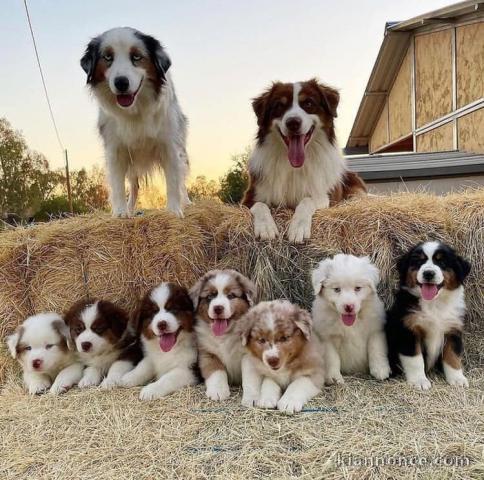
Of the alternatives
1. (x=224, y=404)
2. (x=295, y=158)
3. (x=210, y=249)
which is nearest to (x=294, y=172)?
(x=295, y=158)

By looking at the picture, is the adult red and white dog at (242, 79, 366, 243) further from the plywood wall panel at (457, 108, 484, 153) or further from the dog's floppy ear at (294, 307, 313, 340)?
the plywood wall panel at (457, 108, 484, 153)

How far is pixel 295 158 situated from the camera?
184 inches

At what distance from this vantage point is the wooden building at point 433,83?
438 inches

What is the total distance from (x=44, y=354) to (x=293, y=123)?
2840 millimetres

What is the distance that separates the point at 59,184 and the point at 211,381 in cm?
1392

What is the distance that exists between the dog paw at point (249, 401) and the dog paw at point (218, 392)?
0.57 feet

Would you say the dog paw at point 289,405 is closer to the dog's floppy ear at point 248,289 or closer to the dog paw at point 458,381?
the dog's floppy ear at point 248,289

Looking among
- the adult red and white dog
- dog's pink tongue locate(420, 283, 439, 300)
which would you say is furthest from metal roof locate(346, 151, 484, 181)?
dog's pink tongue locate(420, 283, 439, 300)

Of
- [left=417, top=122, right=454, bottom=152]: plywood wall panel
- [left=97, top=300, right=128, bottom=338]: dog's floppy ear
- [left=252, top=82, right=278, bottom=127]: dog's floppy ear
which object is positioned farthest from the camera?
[left=417, top=122, right=454, bottom=152]: plywood wall panel

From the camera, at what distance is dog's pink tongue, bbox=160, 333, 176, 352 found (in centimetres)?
385

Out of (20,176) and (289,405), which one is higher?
(20,176)

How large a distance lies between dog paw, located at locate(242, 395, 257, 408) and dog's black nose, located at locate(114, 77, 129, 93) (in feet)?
8.91

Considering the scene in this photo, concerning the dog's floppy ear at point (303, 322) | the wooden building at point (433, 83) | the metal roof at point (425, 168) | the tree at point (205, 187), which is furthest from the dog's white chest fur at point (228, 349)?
the wooden building at point (433, 83)

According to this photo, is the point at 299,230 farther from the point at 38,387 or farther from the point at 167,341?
the point at 38,387
